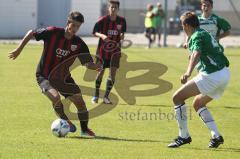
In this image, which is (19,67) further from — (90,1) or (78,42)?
(90,1)

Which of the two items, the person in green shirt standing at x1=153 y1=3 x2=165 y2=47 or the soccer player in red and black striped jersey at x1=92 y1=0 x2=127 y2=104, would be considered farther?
the person in green shirt standing at x1=153 y1=3 x2=165 y2=47

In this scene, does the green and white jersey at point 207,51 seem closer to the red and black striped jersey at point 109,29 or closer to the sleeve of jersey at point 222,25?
the sleeve of jersey at point 222,25

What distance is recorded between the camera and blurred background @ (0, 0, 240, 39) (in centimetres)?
4012

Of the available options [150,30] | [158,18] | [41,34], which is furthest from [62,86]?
[158,18]

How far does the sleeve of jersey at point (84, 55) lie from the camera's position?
10113 millimetres

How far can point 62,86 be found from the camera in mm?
10391

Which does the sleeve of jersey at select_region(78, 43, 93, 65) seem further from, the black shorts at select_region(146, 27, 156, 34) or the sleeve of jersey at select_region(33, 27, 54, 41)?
the black shorts at select_region(146, 27, 156, 34)

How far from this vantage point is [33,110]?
1283 cm

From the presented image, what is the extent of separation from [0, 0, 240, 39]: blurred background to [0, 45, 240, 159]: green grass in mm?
21399

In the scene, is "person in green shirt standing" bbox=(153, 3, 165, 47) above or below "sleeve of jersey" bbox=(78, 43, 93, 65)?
below

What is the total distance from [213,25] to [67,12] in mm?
31685

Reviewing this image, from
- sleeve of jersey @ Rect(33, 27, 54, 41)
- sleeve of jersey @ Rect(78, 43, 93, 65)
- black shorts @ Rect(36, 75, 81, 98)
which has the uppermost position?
sleeve of jersey @ Rect(33, 27, 54, 41)

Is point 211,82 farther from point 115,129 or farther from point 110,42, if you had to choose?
point 110,42

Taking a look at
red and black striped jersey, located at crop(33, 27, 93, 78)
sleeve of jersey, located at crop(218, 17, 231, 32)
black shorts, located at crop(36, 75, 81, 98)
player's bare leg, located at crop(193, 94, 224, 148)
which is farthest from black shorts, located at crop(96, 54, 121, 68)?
player's bare leg, located at crop(193, 94, 224, 148)
